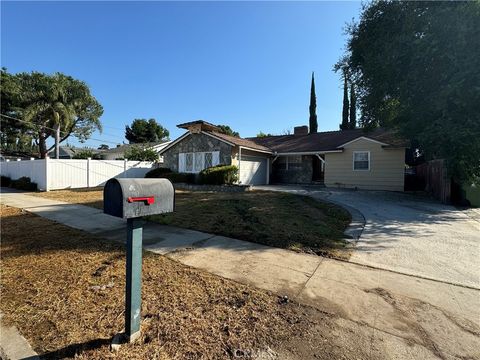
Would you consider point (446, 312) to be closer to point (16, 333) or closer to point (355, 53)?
point (16, 333)

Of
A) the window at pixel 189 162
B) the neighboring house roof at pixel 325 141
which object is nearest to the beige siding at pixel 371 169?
the neighboring house roof at pixel 325 141

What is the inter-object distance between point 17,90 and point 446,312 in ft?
115

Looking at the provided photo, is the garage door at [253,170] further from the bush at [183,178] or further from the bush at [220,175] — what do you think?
the bush at [183,178]

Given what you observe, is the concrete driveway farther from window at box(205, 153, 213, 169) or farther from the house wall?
window at box(205, 153, 213, 169)

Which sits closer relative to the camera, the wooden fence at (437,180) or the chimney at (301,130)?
the wooden fence at (437,180)

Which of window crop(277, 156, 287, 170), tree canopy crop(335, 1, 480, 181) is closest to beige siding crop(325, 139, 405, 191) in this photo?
window crop(277, 156, 287, 170)

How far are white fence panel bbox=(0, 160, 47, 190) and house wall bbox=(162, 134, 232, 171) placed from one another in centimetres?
775

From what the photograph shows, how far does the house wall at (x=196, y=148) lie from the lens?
16.7m

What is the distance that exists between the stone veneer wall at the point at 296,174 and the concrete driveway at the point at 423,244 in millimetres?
10015

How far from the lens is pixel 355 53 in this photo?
1218 cm

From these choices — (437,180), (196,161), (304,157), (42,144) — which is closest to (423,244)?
(437,180)

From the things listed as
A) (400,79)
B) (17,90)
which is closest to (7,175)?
(17,90)

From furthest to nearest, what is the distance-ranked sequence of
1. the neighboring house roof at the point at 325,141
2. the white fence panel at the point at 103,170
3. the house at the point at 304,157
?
the white fence panel at the point at 103,170, the neighboring house roof at the point at 325,141, the house at the point at 304,157

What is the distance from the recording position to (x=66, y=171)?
16281 mm
